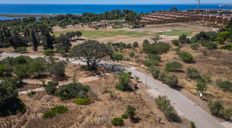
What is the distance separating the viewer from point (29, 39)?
79.5 meters

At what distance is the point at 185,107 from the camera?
35.7 m

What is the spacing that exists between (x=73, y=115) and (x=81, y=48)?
20.2 m

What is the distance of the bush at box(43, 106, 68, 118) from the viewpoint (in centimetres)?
3147

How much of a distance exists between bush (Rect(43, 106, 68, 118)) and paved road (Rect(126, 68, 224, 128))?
12706 millimetres

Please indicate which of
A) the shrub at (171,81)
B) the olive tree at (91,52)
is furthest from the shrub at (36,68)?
the shrub at (171,81)

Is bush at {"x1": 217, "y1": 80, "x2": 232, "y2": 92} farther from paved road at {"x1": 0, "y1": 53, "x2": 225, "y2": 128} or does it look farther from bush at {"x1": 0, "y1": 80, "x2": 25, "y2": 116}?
bush at {"x1": 0, "y1": 80, "x2": 25, "y2": 116}

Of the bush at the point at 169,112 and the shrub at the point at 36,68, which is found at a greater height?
the shrub at the point at 36,68

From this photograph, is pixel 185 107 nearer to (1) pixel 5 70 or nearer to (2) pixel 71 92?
(2) pixel 71 92

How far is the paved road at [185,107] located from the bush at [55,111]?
1271 cm

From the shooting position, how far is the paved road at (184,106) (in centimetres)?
3164

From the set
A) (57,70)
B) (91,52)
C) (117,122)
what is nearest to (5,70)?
(57,70)

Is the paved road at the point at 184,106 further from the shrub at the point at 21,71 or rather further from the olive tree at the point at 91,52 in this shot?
the shrub at the point at 21,71

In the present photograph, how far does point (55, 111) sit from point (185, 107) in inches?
586

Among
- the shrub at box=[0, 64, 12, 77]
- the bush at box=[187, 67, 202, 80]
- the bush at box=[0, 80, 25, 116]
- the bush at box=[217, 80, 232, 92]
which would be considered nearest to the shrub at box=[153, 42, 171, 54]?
the bush at box=[187, 67, 202, 80]
